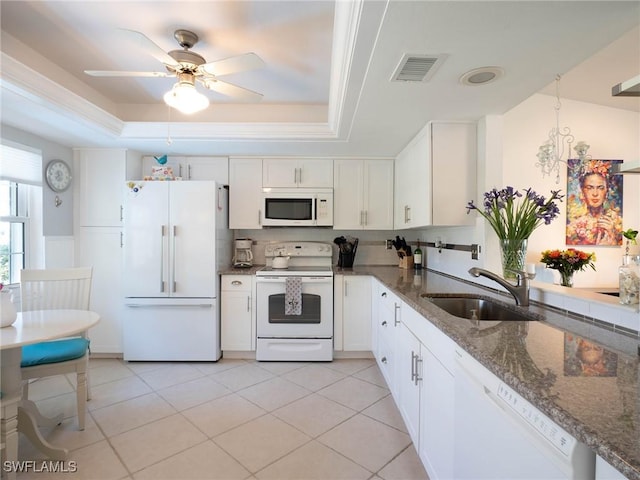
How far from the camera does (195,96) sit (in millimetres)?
1786

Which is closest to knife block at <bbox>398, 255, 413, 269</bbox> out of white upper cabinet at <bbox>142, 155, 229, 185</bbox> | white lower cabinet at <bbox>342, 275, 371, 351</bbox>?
white lower cabinet at <bbox>342, 275, 371, 351</bbox>

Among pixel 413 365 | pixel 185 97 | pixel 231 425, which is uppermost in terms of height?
pixel 185 97

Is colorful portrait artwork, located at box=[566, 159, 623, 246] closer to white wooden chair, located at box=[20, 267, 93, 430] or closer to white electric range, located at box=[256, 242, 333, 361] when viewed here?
white electric range, located at box=[256, 242, 333, 361]

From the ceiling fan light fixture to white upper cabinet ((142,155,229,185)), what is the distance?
1.54m

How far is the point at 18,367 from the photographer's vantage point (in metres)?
1.59

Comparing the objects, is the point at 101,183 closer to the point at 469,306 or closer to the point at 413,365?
the point at 413,365

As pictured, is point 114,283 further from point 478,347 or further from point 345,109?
point 478,347

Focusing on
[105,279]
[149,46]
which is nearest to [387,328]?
[149,46]

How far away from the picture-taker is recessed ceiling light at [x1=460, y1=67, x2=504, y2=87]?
5.21ft

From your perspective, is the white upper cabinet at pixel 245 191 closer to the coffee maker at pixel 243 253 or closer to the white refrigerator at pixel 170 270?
the coffee maker at pixel 243 253

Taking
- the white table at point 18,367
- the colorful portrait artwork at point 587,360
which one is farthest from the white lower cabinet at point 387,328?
the white table at point 18,367

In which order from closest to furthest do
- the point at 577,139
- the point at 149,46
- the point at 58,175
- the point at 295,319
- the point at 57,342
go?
the point at 149,46
the point at 57,342
the point at 58,175
the point at 295,319
the point at 577,139

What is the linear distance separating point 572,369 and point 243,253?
3.06m

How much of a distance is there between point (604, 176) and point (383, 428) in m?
3.77
